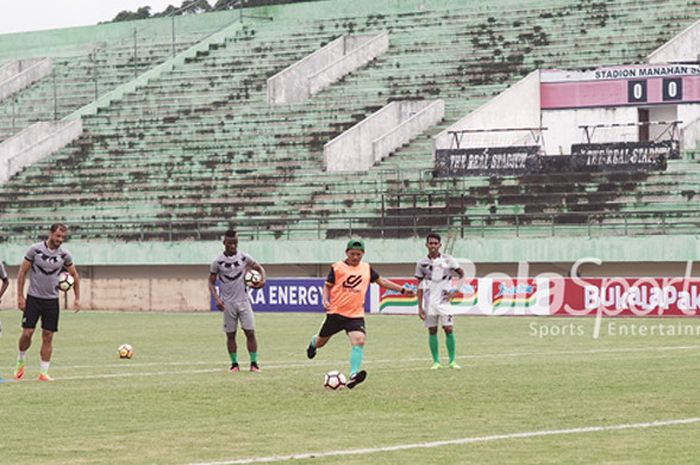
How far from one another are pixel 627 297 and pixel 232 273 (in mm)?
20603

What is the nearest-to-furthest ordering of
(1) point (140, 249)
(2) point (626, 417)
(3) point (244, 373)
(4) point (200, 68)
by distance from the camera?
1. (2) point (626, 417)
2. (3) point (244, 373)
3. (1) point (140, 249)
4. (4) point (200, 68)

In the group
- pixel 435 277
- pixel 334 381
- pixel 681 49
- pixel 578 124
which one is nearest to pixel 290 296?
pixel 578 124

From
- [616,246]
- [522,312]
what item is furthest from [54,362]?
[616,246]

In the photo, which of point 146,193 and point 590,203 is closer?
point 590,203

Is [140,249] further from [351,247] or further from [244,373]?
[351,247]

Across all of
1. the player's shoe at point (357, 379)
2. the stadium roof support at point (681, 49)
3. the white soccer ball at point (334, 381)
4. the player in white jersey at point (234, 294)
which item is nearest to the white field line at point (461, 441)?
the player's shoe at point (357, 379)

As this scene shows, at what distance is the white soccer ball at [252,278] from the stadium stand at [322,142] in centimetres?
2391

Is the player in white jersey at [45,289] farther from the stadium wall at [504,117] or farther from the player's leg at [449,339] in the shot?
the stadium wall at [504,117]

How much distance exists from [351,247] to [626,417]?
485 centimetres

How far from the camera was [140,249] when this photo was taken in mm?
52438

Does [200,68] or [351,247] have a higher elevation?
[200,68]

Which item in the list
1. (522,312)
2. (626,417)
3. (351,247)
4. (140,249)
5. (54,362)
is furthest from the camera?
(140,249)

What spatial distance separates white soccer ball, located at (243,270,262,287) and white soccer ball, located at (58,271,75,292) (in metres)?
2.54

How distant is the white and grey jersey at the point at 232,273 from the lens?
22906mm
